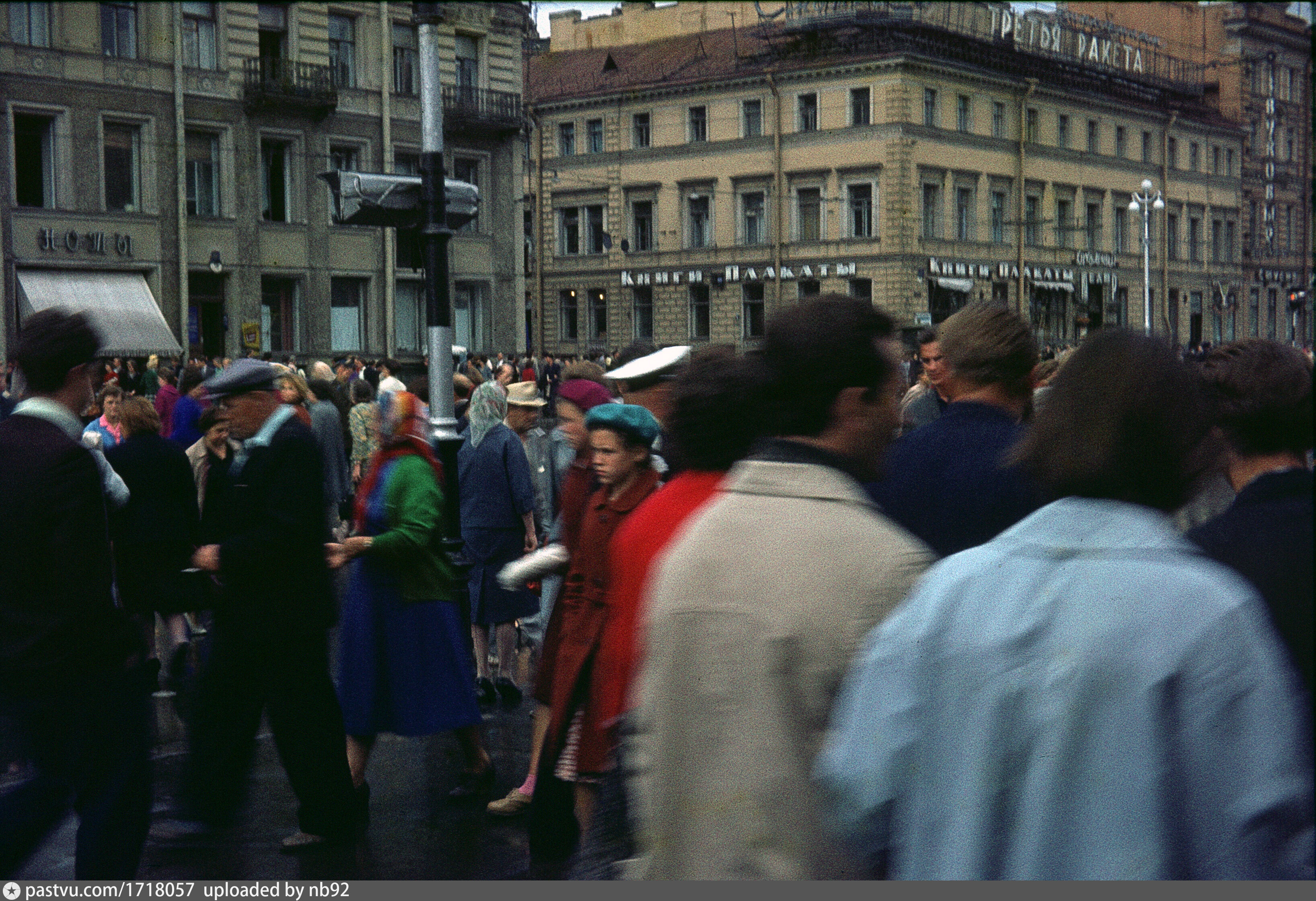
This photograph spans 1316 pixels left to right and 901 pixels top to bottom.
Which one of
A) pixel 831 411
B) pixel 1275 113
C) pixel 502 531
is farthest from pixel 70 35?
pixel 1275 113

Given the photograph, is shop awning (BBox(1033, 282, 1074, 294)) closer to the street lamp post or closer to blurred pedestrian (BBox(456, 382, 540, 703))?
the street lamp post

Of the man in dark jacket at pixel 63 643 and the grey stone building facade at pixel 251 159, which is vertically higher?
the grey stone building facade at pixel 251 159

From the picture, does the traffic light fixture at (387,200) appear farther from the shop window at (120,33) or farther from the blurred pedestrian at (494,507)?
the shop window at (120,33)

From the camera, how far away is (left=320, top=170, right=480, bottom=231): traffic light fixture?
8.07m

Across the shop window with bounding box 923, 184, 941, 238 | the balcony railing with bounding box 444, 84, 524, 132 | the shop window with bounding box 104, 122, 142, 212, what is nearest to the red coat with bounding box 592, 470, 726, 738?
the shop window with bounding box 104, 122, 142, 212

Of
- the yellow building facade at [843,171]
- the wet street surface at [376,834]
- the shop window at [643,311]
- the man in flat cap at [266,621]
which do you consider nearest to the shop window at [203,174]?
the yellow building facade at [843,171]

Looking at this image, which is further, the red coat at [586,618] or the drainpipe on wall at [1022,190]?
the drainpipe on wall at [1022,190]

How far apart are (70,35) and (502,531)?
26.0 metres

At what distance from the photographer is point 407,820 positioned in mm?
6148

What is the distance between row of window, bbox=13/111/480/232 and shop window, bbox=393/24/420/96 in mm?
1642

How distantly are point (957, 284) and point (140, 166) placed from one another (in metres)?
28.9

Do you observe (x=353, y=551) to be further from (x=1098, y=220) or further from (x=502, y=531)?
(x=1098, y=220)

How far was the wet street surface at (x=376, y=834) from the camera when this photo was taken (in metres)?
5.45

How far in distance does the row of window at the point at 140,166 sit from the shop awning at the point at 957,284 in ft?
61.3
